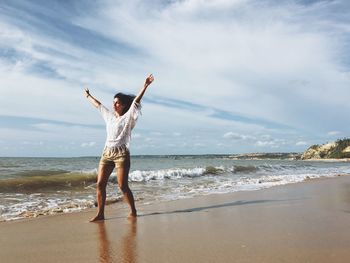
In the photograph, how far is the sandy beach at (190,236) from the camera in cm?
337

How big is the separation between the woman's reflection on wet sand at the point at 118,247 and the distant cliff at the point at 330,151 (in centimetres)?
6916

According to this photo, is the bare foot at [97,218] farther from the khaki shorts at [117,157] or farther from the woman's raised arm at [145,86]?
the woman's raised arm at [145,86]

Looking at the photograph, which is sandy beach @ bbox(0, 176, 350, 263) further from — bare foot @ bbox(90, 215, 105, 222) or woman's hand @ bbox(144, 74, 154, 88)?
woman's hand @ bbox(144, 74, 154, 88)

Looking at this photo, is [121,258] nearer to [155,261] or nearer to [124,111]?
[155,261]

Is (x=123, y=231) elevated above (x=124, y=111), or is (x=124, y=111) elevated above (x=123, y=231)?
(x=124, y=111)

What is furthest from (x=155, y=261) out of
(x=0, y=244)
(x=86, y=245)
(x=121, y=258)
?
(x=0, y=244)

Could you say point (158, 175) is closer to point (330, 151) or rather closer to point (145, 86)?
point (145, 86)

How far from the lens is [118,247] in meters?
3.74

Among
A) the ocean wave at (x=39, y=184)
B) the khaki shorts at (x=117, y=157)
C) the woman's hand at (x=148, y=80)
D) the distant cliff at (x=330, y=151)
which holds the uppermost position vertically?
the distant cliff at (x=330, y=151)

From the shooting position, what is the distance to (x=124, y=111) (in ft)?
19.1

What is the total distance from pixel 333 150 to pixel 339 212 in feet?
237

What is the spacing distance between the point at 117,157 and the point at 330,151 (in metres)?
Result: 74.3

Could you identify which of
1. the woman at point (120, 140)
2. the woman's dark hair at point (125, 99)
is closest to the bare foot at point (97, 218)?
the woman at point (120, 140)

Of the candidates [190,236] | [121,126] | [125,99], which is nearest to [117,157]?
[121,126]
